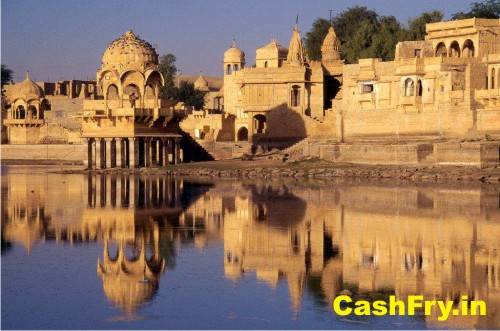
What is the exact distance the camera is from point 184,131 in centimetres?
6750

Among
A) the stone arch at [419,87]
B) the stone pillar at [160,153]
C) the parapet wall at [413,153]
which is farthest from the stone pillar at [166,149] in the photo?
the stone arch at [419,87]

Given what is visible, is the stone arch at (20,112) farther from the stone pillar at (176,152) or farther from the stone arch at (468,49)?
the stone arch at (468,49)

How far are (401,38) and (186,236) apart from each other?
40.5 m

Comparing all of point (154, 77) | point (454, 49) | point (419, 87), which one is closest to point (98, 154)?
point (154, 77)

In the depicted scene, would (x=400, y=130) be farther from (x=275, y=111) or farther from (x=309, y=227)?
(x=309, y=227)

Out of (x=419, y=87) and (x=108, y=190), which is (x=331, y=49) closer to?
(x=419, y=87)

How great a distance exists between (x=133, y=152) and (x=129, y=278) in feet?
120

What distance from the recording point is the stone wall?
234 feet

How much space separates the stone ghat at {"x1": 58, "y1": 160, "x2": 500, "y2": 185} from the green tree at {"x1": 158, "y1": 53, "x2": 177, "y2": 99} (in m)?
27.1

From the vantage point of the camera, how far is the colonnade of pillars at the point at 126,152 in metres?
58.4

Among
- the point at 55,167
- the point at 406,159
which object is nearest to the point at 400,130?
the point at 406,159

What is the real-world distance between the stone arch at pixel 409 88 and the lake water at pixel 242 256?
11247mm

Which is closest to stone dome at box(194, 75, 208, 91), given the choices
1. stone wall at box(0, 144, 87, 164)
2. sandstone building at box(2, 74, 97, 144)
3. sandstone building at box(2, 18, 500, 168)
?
sandstone building at box(2, 74, 97, 144)

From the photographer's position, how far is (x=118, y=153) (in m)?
58.5
